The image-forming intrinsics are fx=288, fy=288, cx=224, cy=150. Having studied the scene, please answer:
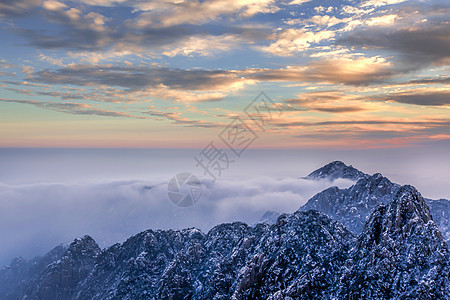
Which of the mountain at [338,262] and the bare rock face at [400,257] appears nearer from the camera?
the bare rock face at [400,257]

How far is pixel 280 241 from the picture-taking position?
173625mm

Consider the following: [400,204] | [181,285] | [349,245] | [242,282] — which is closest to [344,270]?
[349,245]

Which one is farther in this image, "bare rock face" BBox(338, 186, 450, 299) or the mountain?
the mountain

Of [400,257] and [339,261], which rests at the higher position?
[400,257]

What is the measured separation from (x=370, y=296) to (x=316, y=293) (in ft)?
85.4

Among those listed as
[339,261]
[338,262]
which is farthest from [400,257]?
Answer: [338,262]

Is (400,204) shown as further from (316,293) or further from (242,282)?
(242,282)

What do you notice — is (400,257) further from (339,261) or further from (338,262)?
(338,262)

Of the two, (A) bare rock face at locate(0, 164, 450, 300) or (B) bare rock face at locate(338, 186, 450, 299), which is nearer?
(B) bare rock face at locate(338, 186, 450, 299)

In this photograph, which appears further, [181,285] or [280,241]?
[181,285]

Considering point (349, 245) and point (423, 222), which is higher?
point (423, 222)

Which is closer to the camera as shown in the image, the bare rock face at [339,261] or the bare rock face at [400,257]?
the bare rock face at [400,257]

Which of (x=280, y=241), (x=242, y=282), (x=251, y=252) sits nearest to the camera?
(x=242, y=282)

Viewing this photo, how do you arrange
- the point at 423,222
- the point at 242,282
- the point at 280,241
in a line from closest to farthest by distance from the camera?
1. the point at 423,222
2. the point at 242,282
3. the point at 280,241
